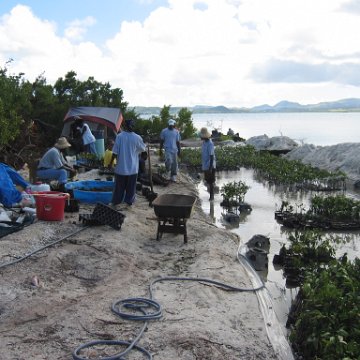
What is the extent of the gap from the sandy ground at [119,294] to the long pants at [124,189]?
107cm

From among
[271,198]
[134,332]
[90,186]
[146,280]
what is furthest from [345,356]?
[271,198]

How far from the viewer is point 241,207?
1248cm

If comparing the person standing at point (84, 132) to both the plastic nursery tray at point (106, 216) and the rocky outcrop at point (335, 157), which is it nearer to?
the plastic nursery tray at point (106, 216)

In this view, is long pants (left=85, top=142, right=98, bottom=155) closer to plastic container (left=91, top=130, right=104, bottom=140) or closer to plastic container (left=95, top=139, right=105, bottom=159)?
plastic container (left=95, top=139, right=105, bottom=159)

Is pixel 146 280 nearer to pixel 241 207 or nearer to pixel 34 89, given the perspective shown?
pixel 241 207

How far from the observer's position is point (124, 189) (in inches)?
372

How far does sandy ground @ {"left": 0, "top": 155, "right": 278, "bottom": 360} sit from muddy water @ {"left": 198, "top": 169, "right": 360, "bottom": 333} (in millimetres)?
670

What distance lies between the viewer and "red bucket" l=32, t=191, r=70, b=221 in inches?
310

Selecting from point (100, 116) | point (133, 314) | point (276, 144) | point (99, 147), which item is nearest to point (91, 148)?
point (99, 147)

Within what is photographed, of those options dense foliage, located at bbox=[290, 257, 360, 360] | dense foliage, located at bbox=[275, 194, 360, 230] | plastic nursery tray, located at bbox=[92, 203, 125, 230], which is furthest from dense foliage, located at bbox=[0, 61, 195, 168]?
dense foliage, located at bbox=[290, 257, 360, 360]

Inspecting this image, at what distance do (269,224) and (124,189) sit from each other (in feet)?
12.2

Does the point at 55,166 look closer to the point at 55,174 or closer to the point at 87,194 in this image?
the point at 55,174

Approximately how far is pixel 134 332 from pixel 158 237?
3.21 m

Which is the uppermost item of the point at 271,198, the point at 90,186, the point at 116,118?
the point at 116,118
